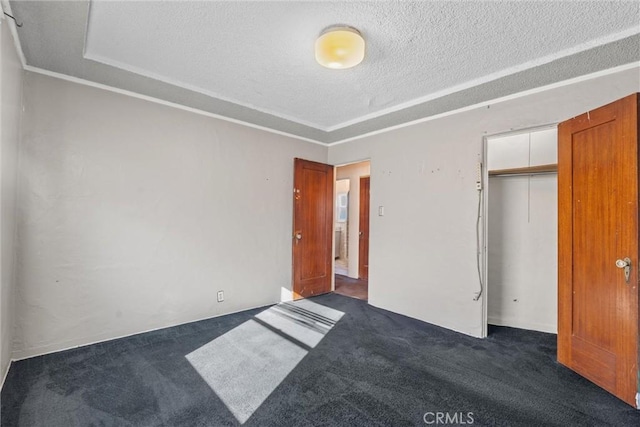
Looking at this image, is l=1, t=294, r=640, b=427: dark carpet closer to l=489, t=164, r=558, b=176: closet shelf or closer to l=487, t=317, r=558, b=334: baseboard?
l=487, t=317, r=558, b=334: baseboard

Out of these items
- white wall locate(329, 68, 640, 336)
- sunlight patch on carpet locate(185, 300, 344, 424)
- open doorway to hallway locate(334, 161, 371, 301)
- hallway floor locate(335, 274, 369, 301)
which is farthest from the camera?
open doorway to hallway locate(334, 161, 371, 301)

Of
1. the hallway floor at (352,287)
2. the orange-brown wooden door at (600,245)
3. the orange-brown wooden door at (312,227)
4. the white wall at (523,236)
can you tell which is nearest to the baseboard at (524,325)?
the white wall at (523,236)

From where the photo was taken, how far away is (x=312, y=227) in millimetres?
4441

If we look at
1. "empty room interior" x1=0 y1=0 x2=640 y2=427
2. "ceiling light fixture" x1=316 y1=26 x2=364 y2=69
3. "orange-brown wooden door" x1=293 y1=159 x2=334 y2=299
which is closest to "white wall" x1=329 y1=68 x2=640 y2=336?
"empty room interior" x1=0 y1=0 x2=640 y2=427

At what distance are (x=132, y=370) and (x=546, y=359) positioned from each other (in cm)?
348

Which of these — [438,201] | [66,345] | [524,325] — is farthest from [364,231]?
[66,345]

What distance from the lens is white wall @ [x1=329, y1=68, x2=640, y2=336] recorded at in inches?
107

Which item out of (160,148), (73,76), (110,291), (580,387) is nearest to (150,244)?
(110,291)

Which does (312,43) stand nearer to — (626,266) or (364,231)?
(626,266)

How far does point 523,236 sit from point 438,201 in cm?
105

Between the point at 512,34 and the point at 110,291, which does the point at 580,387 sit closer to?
the point at 512,34

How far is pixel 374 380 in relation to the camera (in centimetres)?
217

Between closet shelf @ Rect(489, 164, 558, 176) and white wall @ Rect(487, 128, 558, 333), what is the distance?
52 millimetres

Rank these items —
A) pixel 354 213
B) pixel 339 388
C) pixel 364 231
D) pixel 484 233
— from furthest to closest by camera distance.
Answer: pixel 354 213
pixel 364 231
pixel 484 233
pixel 339 388
